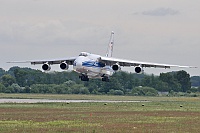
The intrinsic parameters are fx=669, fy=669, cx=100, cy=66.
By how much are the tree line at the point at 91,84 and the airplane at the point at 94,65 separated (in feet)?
29.6

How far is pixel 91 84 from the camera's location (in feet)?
326

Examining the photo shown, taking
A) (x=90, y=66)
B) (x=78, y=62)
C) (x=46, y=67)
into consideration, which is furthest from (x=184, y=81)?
(x=78, y=62)

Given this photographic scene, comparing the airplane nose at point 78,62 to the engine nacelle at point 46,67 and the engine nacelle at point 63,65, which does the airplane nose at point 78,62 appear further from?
the engine nacelle at point 46,67

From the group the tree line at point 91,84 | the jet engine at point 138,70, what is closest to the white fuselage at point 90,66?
the jet engine at point 138,70

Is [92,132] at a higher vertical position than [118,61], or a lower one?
lower

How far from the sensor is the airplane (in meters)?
79.7

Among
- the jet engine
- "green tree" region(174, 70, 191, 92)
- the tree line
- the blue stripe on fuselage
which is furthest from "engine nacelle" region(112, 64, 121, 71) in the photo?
"green tree" region(174, 70, 191, 92)

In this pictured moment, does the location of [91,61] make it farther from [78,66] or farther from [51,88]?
[51,88]

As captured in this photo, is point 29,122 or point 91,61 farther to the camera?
point 91,61

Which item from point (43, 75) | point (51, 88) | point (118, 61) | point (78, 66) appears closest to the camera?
point (78, 66)

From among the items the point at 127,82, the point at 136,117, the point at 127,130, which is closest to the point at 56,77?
the point at 127,82

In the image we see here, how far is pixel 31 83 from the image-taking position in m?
102

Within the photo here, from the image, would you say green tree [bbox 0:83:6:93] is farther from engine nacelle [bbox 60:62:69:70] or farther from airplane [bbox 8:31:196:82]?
engine nacelle [bbox 60:62:69:70]

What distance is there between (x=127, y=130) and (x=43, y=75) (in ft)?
237
